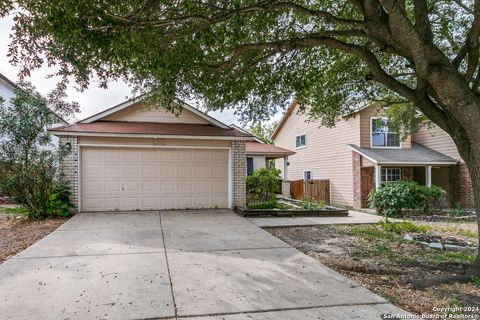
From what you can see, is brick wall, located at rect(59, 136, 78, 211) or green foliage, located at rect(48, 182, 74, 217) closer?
green foliage, located at rect(48, 182, 74, 217)

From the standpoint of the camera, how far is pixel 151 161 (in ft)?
37.9

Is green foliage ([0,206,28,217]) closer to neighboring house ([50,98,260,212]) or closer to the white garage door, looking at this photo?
neighboring house ([50,98,260,212])

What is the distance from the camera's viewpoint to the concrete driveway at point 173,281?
369cm

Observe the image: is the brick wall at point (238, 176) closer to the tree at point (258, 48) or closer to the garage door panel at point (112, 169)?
the tree at point (258, 48)

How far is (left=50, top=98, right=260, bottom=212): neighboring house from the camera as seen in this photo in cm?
1096

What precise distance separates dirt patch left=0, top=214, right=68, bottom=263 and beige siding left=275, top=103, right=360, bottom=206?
11751 mm

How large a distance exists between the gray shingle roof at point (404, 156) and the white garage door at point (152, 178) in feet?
23.7

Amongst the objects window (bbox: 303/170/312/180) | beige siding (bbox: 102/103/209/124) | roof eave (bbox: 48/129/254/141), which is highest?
beige siding (bbox: 102/103/209/124)

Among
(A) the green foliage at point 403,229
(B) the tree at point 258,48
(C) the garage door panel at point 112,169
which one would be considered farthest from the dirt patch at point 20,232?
(A) the green foliage at point 403,229

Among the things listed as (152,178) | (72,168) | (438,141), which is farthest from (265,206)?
(438,141)

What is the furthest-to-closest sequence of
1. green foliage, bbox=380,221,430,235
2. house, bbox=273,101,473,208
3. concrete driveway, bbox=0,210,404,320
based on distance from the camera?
house, bbox=273,101,473,208, green foliage, bbox=380,221,430,235, concrete driveway, bbox=0,210,404,320

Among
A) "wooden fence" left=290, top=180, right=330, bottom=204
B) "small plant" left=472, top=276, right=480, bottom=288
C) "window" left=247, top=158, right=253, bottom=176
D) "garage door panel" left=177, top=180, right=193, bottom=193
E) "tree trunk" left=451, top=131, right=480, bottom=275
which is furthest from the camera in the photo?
"window" left=247, top=158, right=253, bottom=176

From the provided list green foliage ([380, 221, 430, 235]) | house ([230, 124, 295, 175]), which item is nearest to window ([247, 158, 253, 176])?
house ([230, 124, 295, 175])

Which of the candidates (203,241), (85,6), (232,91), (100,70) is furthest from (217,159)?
(85,6)
